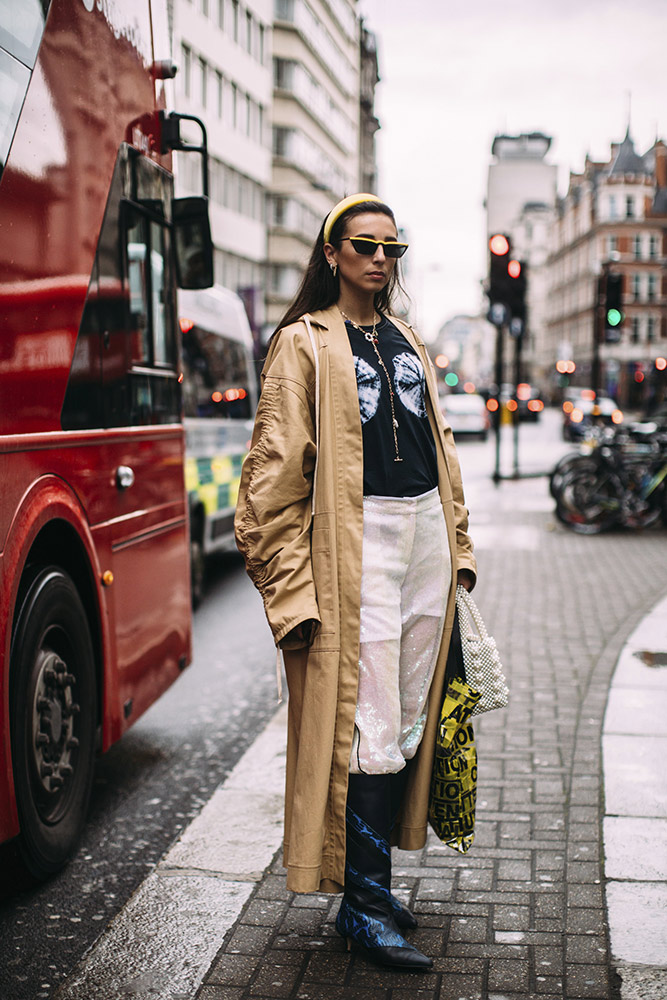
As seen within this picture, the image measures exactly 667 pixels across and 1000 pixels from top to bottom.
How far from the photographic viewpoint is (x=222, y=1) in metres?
39.9

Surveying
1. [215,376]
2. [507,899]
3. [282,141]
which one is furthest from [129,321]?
[282,141]

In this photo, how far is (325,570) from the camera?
3055 mm

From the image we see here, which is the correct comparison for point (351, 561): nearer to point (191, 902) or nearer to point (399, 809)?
point (399, 809)

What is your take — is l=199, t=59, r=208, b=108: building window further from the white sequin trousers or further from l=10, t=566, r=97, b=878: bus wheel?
the white sequin trousers

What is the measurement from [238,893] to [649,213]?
87941 millimetres

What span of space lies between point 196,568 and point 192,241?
3.99m

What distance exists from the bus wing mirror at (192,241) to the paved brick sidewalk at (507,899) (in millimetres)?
2583

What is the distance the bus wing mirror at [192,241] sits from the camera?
5453 millimetres

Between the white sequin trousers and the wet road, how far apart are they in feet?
3.76

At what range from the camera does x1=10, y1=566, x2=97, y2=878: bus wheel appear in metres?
3.54

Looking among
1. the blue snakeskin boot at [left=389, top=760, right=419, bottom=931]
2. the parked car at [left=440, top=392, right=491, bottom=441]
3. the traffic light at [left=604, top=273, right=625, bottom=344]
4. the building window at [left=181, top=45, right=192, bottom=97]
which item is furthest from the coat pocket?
the building window at [left=181, top=45, right=192, bottom=97]

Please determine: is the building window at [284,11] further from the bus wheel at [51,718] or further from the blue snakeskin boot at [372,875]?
the blue snakeskin boot at [372,875]

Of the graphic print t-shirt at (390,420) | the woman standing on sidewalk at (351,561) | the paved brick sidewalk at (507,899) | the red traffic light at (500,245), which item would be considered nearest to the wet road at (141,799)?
the paved brick sidewalk at (507,899)

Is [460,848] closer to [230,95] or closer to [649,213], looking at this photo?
[230,95]
